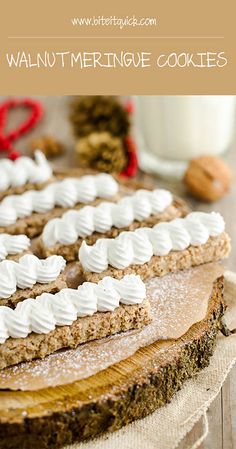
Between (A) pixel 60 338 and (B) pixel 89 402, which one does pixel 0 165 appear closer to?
(A) pixel 60 338

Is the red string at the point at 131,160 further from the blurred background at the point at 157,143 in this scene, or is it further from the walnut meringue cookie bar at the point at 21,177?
the walnut meringue cookie bar at the point at 21,177

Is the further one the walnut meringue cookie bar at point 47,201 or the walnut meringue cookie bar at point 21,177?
the walnut meringue cookie bar at point 21,177

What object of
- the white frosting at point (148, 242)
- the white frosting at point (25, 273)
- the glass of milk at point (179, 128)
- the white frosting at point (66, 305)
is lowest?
the white frosting at point (66, 305)

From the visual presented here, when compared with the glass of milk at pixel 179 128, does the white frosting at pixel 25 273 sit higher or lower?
lower

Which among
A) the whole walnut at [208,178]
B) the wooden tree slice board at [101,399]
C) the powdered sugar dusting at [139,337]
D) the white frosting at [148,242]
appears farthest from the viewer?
the whole walnut at [208,178]

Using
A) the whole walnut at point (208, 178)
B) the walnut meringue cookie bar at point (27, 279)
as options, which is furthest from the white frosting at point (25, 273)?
the whole walnut at point (208, 178)

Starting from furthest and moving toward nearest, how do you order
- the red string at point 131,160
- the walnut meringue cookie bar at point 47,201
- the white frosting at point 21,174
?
the red string at point 131,160 → the white frosting at point 21,174 → the walnut meringue cookie bar at point 47,201
